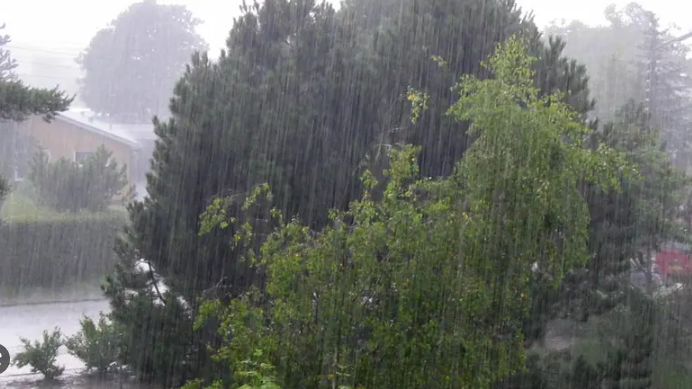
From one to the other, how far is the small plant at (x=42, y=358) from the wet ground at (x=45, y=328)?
0.51 feet

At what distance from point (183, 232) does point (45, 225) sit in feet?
37.8

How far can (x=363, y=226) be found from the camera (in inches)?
198

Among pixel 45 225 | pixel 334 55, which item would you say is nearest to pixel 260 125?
pixel 334 55

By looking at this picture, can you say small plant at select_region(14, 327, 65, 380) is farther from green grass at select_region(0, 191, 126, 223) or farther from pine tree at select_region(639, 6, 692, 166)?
pine tree at select_region(639, 6, 692, 166)

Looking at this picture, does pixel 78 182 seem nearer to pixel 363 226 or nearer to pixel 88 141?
pixel 88 141

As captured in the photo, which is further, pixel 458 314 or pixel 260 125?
pixel 260 125

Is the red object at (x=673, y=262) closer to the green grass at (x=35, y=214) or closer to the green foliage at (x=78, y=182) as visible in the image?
Answer: the green grass at (x=35, y=214)

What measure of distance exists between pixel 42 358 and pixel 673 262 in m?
→ 11.8

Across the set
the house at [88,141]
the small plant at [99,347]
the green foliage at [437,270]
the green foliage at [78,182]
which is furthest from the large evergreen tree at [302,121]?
the house at [88,141]

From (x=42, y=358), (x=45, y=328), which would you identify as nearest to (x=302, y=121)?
(x=42, y=358)

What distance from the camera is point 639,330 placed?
9625mm

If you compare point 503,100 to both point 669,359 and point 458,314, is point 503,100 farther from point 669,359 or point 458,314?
point 669,359

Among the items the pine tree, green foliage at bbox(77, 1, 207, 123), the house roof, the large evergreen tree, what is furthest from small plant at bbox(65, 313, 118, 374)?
green foliage at bbox(77, 1, 207, 123)

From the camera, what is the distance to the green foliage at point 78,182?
2252cm
